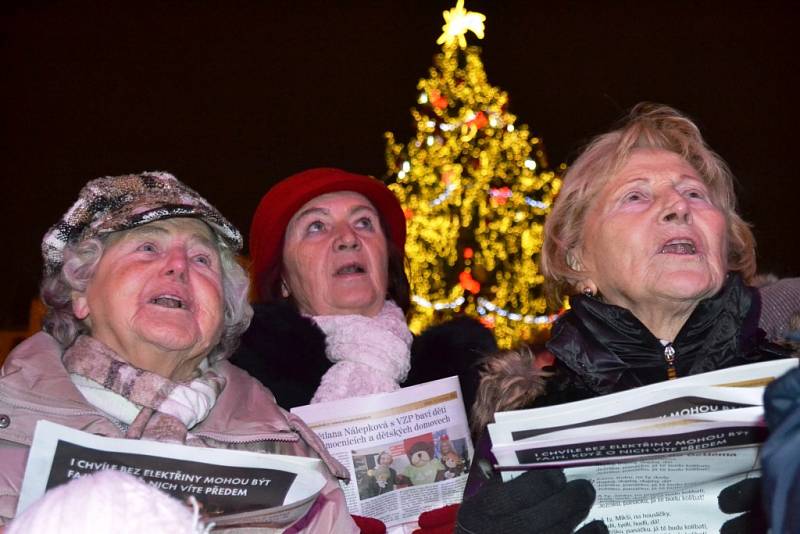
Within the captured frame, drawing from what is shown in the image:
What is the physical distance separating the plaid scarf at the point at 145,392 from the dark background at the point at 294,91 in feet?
23.0

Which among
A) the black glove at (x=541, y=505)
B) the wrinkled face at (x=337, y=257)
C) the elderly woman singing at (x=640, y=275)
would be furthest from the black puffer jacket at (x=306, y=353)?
the black glove at (x=541, y=505)

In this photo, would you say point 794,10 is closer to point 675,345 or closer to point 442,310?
point 442,310

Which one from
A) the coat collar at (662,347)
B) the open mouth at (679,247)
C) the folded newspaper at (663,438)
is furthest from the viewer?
the open mouth at (679,247)

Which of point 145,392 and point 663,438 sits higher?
point 145,392

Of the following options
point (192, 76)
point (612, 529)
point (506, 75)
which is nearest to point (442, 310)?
point (506, 75)

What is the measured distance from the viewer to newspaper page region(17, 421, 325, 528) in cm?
191

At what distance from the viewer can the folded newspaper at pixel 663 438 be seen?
190cm

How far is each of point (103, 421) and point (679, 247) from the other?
5.10 ft

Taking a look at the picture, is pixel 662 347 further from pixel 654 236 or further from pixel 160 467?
pixel 160 467

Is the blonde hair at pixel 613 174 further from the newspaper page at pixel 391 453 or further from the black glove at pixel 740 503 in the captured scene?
the black glove at pixel 740 503

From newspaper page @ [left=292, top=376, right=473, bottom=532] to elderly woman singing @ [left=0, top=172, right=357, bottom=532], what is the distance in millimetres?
247

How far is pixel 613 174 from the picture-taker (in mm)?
2838

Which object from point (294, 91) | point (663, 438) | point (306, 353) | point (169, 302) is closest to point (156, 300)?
point (169, 302)

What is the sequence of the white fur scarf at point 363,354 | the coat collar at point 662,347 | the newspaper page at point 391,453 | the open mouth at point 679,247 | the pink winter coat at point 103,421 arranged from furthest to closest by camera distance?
the white fur scarf at point 363,354 → the newspaper page at point 391,453 → the open mouth at point 679,247 → the coat collar at point 662,347 → the pink winter coat at point 103,421
